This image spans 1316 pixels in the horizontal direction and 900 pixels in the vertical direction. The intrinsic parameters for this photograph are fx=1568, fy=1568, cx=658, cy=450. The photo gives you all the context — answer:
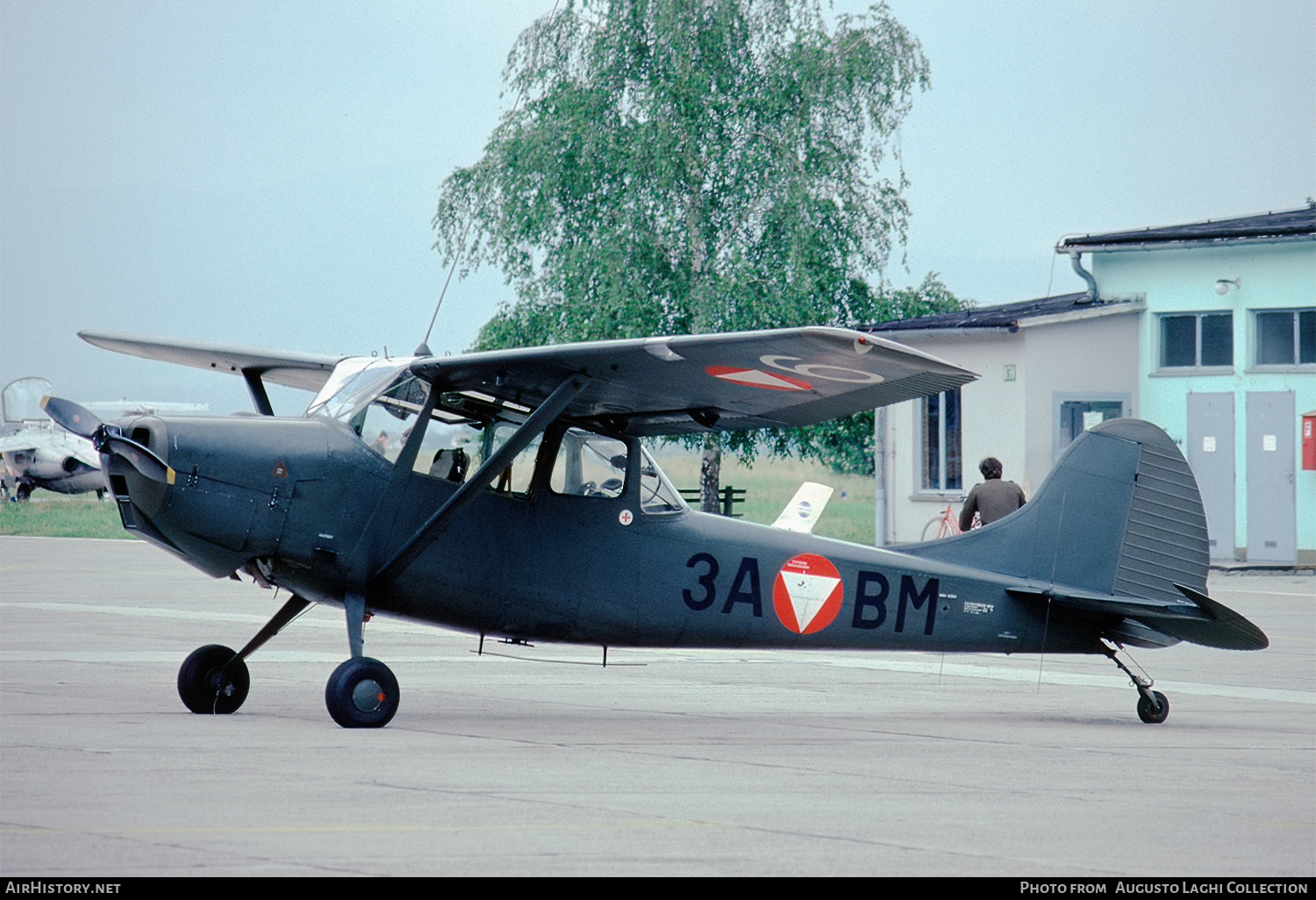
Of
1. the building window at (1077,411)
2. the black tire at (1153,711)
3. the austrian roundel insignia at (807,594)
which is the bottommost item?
the black tire at (1153,711)

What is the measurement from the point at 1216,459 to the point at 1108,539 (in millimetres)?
18152

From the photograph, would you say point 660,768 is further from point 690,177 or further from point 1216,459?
point 690,177

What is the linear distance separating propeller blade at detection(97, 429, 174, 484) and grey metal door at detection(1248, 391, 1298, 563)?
2294 centimetres

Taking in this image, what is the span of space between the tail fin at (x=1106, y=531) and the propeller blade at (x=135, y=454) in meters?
5.22

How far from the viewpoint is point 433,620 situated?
33.1 feet

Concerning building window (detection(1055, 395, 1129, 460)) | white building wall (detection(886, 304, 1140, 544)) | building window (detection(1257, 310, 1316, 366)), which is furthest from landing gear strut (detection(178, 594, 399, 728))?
building window (detection(1257, 310, 1316, 366))

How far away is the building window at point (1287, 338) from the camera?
91.7ft

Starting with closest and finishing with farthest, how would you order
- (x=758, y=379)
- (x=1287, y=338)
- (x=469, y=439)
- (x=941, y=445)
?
(x=758, y=379) < (x=469, y=439) < (x=1287, y=338) < (x=941, y=445)

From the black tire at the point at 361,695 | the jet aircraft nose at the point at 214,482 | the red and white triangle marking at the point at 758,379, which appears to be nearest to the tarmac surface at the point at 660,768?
the black tire at the point at 361,695

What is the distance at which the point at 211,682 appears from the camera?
10.1 m

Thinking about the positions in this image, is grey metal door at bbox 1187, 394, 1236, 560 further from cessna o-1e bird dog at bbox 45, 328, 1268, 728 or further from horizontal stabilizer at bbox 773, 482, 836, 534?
cessna o-1e bird dog at bbox 45, 328, 1268, 728

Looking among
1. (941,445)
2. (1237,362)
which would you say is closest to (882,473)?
(941,445)

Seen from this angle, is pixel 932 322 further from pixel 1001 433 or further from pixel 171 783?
pixel 171 783
